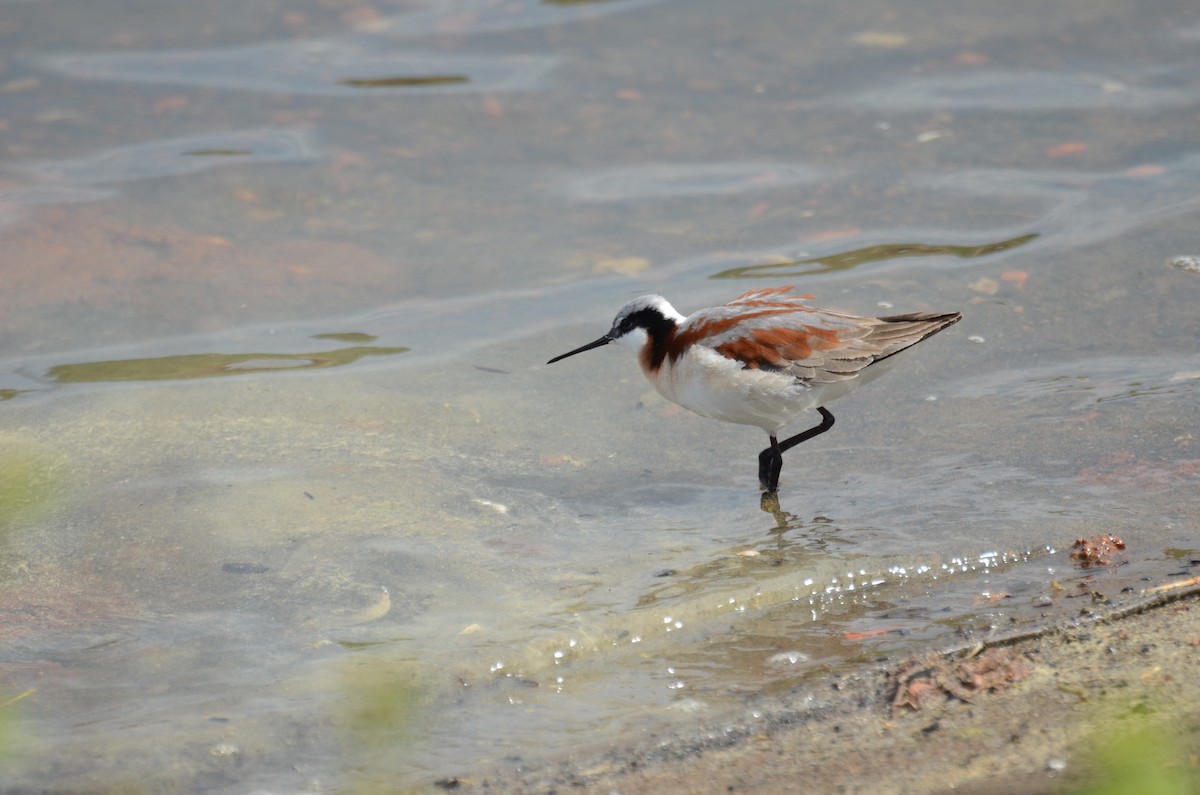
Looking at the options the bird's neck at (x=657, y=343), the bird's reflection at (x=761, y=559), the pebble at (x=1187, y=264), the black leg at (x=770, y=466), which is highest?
the bird's neck at (x=657, y=343)

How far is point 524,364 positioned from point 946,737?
13.1 ft

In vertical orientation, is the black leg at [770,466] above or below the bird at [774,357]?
below

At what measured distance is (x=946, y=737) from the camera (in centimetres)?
380

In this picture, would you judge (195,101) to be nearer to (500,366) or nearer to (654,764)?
(500,366)

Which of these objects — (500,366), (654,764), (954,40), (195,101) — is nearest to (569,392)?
(500,366)

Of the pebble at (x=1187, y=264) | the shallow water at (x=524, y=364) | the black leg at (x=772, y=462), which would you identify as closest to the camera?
the shallow water at (x=524, y=364)

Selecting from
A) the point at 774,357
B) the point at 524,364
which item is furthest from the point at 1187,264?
the point at 524,364

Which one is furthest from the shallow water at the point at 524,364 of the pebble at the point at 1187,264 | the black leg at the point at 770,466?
the black leg at the point at 770,466

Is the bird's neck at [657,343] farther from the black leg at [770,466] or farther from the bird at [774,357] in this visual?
the black leg at [770,466]

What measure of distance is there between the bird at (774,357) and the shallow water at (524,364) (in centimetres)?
41

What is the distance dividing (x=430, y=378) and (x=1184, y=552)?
12.8 ft

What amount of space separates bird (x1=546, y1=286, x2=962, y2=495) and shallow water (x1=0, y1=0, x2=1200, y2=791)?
41 centimetres

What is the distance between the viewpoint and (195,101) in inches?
399

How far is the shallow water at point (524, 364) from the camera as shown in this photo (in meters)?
4.53
